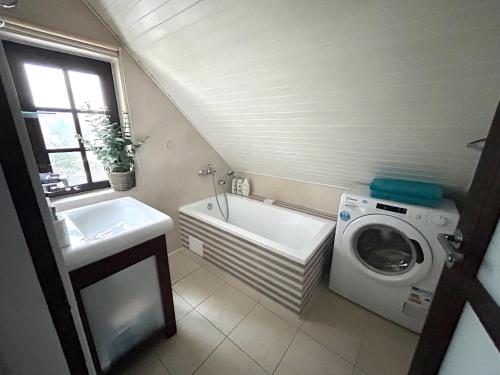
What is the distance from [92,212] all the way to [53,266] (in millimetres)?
1141

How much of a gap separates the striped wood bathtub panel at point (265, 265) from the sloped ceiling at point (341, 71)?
91cm

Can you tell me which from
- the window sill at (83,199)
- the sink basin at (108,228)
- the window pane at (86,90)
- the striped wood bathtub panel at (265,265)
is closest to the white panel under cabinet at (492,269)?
the striped wood bathtub panel at (265,265)

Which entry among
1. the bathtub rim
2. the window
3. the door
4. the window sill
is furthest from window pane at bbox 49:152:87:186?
the door

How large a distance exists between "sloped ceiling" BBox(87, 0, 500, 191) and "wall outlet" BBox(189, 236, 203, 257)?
126 centimetres

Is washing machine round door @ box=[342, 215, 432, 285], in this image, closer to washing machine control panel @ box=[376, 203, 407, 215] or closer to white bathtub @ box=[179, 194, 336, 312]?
washing machine control panel @ box=[376, 203, 407, 215]

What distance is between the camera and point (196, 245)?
85.1 inches

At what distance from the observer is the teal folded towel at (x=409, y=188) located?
1304mm

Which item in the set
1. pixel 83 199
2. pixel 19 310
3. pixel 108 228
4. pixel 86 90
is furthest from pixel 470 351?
pixel 86 90

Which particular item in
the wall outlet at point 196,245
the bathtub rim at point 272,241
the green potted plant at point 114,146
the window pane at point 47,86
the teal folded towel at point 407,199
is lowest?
the wall outlet at point 196,245

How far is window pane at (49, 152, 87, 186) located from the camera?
4.77 ft

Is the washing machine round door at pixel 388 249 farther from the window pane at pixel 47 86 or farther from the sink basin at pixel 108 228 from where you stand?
the window pane at pixel 47 86

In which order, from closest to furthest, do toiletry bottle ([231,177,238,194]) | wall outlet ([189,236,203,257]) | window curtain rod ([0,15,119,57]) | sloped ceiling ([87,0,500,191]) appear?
sloped ceiling ([87,0,500,191]), window curtain rod ([0,15,119,57]), wall outlet ([189,236,203,257]), toiletry bottle ([231,177,238,194])

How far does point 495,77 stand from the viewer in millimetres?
810

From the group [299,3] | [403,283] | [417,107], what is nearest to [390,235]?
[403,283]
